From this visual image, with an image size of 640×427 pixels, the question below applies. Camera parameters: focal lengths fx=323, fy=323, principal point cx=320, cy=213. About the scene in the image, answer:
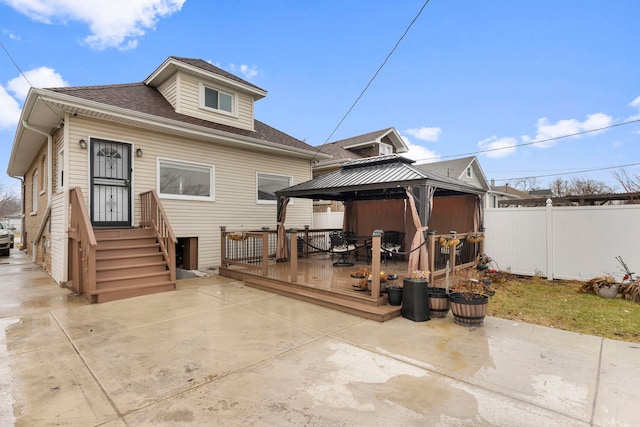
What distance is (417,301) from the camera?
4621 mm

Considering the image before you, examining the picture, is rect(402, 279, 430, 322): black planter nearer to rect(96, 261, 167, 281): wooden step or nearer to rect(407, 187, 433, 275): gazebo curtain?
rect(407, 187, 433, 275): gazebo curtain

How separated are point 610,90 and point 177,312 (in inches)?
746

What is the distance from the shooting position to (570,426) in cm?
222

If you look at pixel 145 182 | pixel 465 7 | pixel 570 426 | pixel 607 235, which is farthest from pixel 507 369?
pixel 145 182

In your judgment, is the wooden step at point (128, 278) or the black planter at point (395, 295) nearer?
the black planter at point (395, 295)

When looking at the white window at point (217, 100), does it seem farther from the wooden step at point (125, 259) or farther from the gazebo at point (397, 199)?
the wooden step at point (125, 259)

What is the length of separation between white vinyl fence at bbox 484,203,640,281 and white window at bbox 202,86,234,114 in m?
7.92

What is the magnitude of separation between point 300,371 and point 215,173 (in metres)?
6.86

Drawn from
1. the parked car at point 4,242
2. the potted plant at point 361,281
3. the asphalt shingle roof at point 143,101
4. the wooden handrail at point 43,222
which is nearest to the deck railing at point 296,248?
the potted plant at point 361,281

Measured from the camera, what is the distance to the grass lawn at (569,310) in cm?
428

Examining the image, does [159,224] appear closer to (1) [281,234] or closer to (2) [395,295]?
(1) [281,234]

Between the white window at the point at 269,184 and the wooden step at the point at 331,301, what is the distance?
372cm

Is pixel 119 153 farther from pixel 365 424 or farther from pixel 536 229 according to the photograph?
pixel 536 229

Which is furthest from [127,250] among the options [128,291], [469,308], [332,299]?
[469,308]
